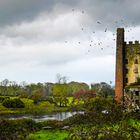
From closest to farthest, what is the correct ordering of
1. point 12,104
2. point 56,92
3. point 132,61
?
point 132,61, point 12,104, point 56,92

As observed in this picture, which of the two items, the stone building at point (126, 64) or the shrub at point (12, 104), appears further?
the shrub at point (12, 104)

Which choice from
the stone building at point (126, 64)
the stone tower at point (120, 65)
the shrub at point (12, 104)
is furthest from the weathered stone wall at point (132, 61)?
the shrub at point (12, 104)

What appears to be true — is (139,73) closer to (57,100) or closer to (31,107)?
(31,107)

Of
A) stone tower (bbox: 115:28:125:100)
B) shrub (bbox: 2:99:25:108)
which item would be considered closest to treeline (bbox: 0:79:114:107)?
stone tower (bbox: 115:28:125:100)

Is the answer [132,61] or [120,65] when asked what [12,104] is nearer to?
[120,65]

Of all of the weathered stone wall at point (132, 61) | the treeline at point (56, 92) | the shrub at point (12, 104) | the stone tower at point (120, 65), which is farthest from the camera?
the treeline at point (56, 92)

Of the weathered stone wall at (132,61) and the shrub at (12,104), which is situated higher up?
the weathered stone wall at (132,61)

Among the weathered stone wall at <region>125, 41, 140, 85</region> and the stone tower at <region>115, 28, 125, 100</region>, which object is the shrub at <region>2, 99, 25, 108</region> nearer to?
the stone tower at <region>115, 28, 125, 100</region>

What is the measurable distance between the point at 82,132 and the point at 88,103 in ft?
22.1

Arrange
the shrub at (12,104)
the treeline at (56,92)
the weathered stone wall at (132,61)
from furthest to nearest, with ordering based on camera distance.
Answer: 1. the treeline at (56,92)
2. the shrub at (12,104)
3. the weathered stone wall at (132,61)

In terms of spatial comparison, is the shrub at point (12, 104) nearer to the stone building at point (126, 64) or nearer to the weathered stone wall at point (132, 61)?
the stone building at point (126, 64)

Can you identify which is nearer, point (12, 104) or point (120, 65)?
point (120, 65)

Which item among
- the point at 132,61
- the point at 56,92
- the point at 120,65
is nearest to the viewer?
the point at 132,61

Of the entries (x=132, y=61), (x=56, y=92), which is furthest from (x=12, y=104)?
(x=56, y=92)
